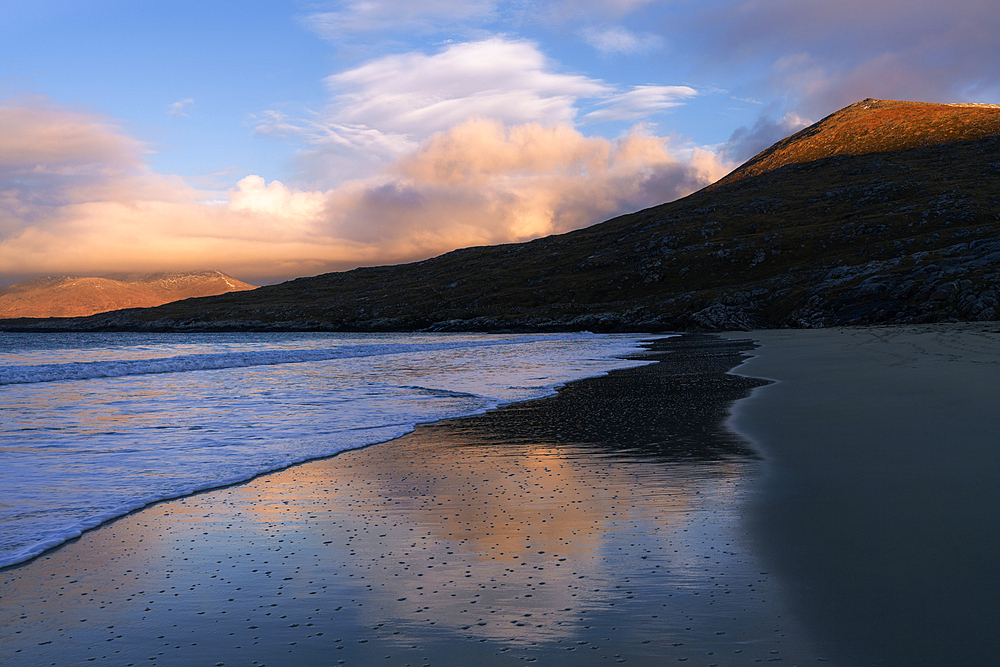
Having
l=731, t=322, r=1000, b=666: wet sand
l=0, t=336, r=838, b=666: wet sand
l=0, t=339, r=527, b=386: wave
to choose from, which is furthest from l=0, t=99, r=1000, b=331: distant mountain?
l=0, t=336, r=838, b=666: wet sand

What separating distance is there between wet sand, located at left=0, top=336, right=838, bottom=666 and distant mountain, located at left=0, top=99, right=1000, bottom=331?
77250mm

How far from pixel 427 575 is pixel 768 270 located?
14313cm

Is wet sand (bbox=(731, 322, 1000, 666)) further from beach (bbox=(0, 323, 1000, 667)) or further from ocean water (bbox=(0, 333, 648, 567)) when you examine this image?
ocean water (bbox=(0, 333, 648, 567))

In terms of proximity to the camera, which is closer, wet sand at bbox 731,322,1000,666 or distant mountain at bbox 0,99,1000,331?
wet sand at bbox 731,322,1000,666

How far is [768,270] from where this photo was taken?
449 feet

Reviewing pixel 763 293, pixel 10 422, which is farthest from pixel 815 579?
pixel 763 293

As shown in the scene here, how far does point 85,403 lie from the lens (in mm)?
20062

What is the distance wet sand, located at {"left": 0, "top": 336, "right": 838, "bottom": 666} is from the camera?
14.5 feet

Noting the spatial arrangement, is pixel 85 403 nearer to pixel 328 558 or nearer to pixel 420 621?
pixel 328 558

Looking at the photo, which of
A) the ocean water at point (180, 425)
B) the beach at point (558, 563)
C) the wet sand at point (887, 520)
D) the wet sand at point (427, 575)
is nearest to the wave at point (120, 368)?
the ocean water at point (180, 425)

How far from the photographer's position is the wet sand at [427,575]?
443 centimetres

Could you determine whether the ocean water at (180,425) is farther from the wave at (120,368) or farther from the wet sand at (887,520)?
the wet sand at (887,520)

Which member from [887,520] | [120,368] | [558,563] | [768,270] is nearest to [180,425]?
[558,563]

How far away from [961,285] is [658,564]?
293 feet
